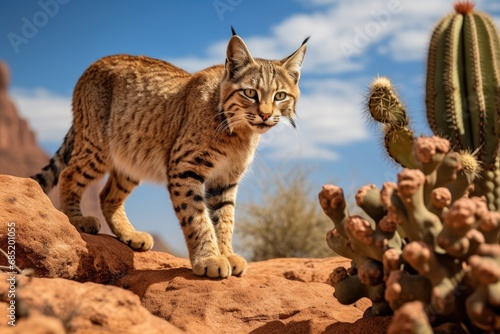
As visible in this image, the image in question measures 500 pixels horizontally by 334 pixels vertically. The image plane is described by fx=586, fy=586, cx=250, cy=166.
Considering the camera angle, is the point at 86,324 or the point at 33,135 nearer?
the point at 86,324

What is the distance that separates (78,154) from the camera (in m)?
6.39

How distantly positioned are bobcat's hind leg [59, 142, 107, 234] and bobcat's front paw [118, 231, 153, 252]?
55 centimetres

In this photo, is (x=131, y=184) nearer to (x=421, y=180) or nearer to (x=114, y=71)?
(x=114, y=71)

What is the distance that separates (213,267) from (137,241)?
155 cm

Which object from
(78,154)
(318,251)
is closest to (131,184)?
(78,154)

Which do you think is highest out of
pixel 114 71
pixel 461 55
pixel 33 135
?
pixel 461 55

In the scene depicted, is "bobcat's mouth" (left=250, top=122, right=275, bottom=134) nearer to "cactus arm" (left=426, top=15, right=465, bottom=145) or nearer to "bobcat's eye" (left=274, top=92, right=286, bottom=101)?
"bobcat's eye" (left=274, top=92, right=286, bottom=101)

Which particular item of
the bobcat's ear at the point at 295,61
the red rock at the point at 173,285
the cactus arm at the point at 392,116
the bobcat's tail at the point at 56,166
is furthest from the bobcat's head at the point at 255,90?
the bobcat's tail at the point at 56,166

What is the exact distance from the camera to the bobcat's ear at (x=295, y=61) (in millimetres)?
5506

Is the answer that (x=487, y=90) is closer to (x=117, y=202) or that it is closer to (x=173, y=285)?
(x=173, y=285)

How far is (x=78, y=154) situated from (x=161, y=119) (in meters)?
1.09

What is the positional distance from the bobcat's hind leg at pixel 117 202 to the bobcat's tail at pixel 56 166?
0.63 m

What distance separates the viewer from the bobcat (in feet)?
16.9

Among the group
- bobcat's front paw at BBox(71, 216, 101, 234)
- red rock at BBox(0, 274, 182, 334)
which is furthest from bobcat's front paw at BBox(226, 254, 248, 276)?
red rock at BBox(0, 274, 182, 334)
